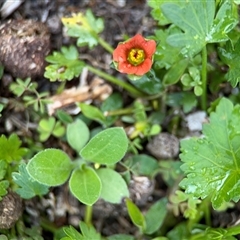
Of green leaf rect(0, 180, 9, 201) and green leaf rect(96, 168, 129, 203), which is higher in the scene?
green leaf rect(0, 180, 9, 201)

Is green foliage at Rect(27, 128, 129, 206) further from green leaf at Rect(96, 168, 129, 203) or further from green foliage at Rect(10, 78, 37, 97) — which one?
green foliage at Rect(10, 78, 37, 97)

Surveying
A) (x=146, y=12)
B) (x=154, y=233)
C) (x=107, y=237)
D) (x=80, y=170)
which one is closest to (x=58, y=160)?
(x=80, y=170)

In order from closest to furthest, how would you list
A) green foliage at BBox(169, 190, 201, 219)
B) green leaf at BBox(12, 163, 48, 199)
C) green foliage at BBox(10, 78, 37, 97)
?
green leaf at BBox(12, 163, 48, 199) < green foliage at BBox(169, 190, 201, 219) < green foliage at BBox(10, 78, 37, 97)

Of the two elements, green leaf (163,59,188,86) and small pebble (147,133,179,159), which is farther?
small pebble (147,133,179,159)

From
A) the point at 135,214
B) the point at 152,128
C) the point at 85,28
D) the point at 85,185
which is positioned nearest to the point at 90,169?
the point at 85,185

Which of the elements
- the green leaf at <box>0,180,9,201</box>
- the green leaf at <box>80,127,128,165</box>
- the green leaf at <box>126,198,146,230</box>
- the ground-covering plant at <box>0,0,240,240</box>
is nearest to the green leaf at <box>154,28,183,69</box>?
the ground-covering plant at <box>0,0,240,240</box>

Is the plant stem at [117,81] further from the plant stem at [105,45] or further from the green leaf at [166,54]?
the green leaf at [166,54]
